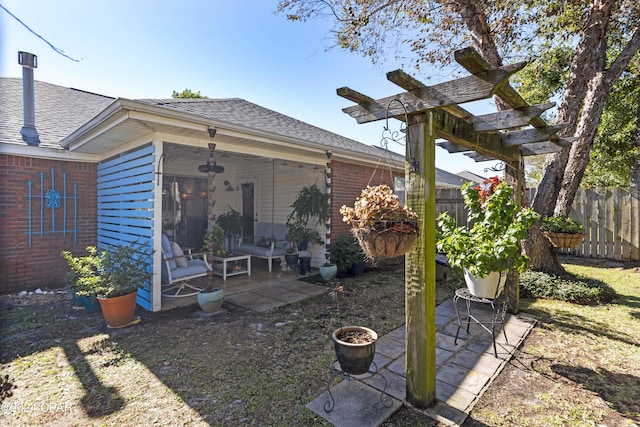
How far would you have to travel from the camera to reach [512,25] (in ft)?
19.4

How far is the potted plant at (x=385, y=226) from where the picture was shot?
6.43 feet

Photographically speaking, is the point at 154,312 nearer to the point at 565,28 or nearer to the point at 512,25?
the point at 512,25

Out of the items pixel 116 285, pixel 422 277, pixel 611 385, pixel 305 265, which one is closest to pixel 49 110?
pixel 116 285

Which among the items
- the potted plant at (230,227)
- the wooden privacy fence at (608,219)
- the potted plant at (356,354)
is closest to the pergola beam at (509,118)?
the potted plant at (356,354)

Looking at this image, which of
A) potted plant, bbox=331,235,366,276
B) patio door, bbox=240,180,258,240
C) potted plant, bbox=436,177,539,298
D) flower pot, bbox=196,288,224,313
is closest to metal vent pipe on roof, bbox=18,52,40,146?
flower pot, bbox=196,288,224,313

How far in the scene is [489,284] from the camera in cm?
300

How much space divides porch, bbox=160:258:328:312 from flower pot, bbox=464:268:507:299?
2.68m

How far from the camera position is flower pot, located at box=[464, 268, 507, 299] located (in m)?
2.98

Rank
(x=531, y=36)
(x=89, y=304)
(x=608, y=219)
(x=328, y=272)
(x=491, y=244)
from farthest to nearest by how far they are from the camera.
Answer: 1. (x=608, y=219)
2. (x=531, y=36)
3. (x=328, y=272)
4. (x=89, y=304)
5. (x=491, y=244)

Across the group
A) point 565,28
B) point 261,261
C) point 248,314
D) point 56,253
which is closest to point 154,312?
point 248,314

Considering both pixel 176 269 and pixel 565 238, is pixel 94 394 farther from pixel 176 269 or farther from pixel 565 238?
pixel 565 238

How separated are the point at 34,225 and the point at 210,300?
3.90 meters

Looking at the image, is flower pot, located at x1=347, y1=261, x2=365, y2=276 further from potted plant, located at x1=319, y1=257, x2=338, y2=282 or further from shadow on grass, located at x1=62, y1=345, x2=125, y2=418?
shadow on grass, located at x1=62, y1=345, x2=125, y2=418

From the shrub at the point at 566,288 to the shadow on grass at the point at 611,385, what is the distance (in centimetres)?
224
